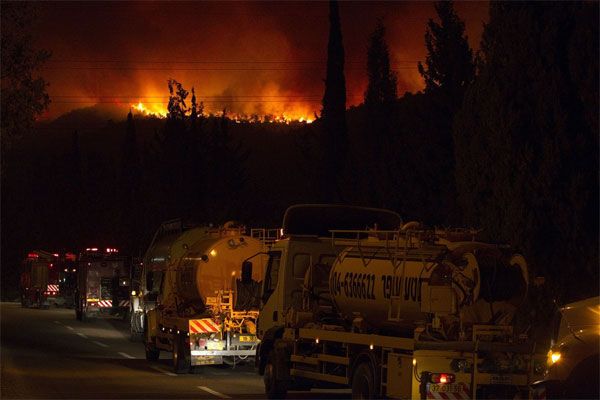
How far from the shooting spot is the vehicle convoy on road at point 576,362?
1639cm

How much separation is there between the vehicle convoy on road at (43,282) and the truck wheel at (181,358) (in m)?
48.3

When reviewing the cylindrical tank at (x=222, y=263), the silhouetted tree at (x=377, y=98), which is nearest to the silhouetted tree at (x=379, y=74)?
the silhouetted tree at (x=377, y=98)

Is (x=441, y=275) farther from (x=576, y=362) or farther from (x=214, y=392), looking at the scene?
(x=214, y=392)

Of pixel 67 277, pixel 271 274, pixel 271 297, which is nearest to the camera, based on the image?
pixel 271 297

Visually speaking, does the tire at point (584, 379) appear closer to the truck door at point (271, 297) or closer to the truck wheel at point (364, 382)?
the truck wheel at point (364, 382)

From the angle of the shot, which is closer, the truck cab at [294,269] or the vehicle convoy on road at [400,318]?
the vehicle convoy on road at [400,318]

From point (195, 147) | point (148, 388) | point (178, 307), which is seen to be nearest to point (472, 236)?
point (148, 388)

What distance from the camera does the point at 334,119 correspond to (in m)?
53.7

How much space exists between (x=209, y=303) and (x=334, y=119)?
87.5 ft

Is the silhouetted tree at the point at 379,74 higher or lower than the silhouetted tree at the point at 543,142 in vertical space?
higher

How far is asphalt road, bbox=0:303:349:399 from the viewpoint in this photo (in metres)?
22.0

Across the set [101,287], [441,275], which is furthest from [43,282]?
[441,275]

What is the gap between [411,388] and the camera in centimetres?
1642

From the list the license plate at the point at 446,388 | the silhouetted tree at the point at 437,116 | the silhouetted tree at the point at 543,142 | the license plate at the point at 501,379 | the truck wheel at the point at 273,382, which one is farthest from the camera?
the silhouetted tree at the point at 437,116
